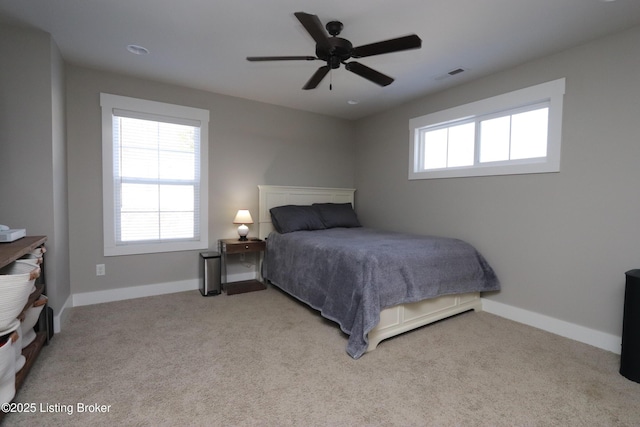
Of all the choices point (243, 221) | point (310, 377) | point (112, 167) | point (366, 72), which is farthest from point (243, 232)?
point (366, 72)

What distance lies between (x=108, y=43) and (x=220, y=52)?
3.08 feet

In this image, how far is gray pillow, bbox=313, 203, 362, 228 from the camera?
4121mm

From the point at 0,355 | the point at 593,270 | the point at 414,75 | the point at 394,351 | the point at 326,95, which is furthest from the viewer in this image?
the point at 326,95

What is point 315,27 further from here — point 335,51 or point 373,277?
point 373,277

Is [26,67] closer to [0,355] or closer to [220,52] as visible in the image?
[220,52]

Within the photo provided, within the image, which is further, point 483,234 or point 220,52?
point 483,234

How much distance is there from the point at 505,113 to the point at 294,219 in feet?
8.64

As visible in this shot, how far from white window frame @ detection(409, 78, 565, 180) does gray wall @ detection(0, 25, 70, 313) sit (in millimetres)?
3772

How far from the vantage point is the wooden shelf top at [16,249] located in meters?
1.49

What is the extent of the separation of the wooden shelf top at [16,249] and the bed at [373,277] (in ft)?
6.71

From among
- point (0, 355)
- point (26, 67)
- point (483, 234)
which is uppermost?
point (26, 67)

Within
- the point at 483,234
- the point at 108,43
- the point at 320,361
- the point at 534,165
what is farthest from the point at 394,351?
the point at 108,43

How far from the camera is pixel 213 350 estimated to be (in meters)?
2.23

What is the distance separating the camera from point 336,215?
4.21 metres
